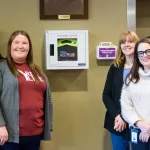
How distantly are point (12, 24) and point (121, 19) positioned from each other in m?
1.03

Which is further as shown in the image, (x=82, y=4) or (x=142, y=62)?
(x=82, y=4)

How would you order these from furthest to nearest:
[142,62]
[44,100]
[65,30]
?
1. [65,30]
2. [44,100]
3. [142,62]

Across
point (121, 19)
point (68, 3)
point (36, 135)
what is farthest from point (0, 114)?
point (121, 19)

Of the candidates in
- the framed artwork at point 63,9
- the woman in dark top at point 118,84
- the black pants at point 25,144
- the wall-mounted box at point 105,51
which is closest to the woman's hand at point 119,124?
the woman in dark top at point 118,84

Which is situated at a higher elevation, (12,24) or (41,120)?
(12,24)

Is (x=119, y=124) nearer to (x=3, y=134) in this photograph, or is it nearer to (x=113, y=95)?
(x=113, y=95)

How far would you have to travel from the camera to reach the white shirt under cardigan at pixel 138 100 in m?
1.82

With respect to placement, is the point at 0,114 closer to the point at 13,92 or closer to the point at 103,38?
the point at 13,92

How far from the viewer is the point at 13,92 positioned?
1.99 m

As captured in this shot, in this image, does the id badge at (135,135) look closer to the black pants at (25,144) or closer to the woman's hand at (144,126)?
the woman's hand at (144,126)

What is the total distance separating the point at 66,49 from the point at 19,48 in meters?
0.58

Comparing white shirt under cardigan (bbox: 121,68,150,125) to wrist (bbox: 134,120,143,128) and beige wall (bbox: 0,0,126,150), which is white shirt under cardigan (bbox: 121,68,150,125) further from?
beige wall (bbox: 0,0,126,150)

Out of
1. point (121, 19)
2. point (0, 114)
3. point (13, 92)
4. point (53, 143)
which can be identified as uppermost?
point (121, 19)

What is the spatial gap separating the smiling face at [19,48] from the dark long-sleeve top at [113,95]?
2.35 ft
